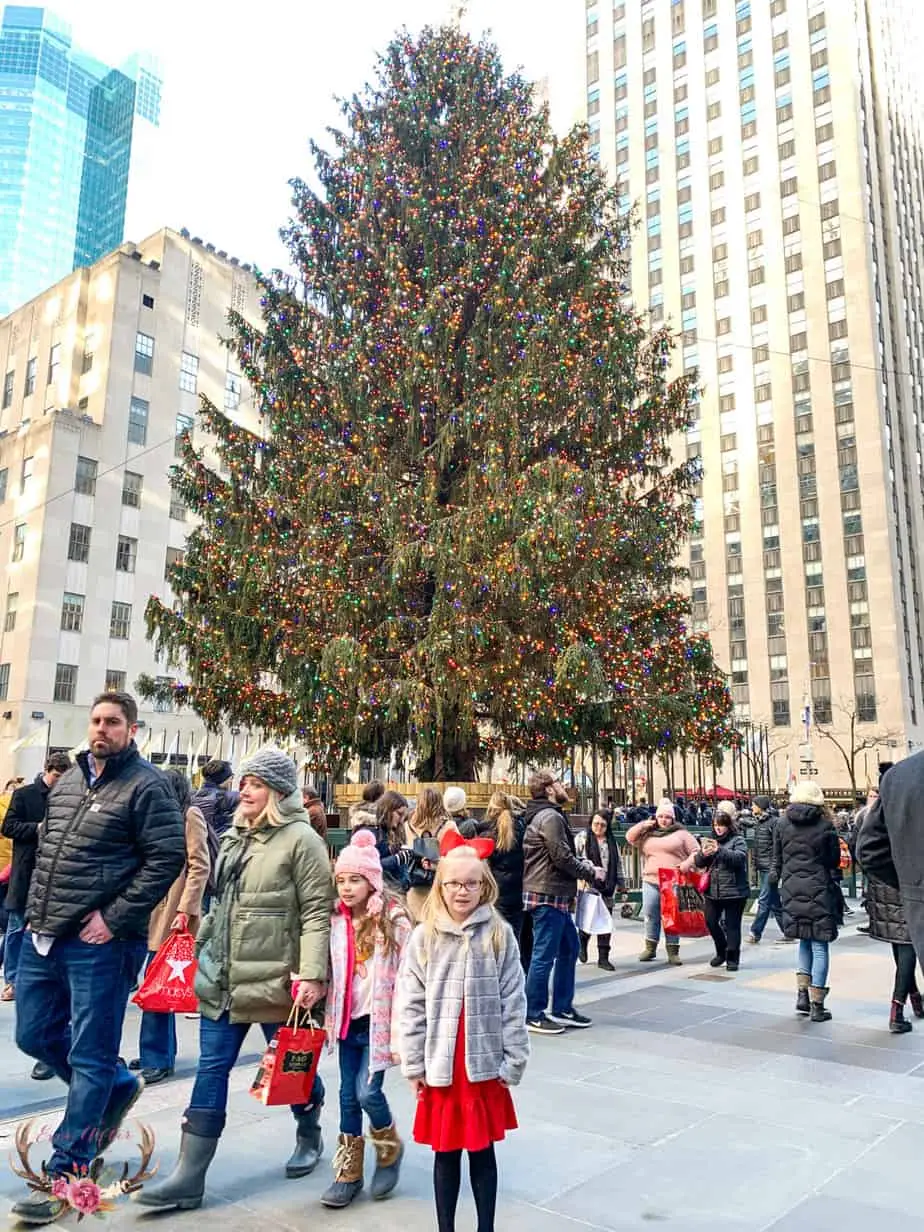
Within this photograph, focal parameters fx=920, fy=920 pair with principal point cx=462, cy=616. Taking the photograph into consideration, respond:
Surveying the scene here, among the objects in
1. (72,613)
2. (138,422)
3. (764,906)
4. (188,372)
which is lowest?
(764,906)

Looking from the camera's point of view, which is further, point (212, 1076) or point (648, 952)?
point (648, 952)

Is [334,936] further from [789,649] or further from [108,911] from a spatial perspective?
[789,649]

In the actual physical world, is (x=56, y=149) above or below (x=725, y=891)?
above

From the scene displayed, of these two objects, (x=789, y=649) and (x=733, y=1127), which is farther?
(x=789, y=649)

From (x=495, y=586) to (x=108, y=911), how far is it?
411 inches

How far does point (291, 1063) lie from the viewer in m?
3.77

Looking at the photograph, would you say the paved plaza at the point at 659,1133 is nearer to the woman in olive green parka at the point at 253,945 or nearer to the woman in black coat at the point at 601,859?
the woman in olive green parka at the point at 253,945

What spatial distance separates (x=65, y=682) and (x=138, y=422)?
13740 mm

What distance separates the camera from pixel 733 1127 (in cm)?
492

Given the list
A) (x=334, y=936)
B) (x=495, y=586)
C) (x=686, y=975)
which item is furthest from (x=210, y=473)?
(x=334, y=936)

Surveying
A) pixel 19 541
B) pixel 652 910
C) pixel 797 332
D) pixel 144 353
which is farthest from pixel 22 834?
pixel 797 332

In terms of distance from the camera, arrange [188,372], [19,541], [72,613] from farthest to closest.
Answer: [188,372] < [19,541] < [72,613]

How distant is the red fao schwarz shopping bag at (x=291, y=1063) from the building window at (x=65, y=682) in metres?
40.2

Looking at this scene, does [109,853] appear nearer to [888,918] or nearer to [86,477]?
[888,918]
